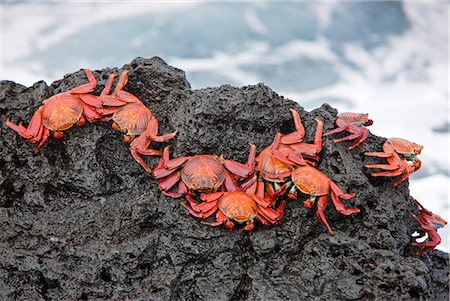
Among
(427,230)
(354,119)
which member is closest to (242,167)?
(354,119)

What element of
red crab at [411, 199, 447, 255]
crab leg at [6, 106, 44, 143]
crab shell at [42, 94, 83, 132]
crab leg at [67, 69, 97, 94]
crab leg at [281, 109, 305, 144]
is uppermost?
crab leg at [67, 69, 97, 94]

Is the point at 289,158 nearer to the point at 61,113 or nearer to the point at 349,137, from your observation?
the point at 349,137

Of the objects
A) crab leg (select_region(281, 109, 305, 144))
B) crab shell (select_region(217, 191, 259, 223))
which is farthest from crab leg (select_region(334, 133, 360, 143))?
crab shell (select_region(217, 191, 259, 223))

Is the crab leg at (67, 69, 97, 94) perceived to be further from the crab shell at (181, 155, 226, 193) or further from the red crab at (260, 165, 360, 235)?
the red crab at (260, 165, 360, 235)

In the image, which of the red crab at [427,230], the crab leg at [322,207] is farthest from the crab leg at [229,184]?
the red crab at [427,230]

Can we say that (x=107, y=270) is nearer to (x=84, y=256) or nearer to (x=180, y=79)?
(x=84, y=256)

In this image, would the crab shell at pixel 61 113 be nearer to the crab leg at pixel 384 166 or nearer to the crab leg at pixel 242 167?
the crab leg at pixel 242 167
